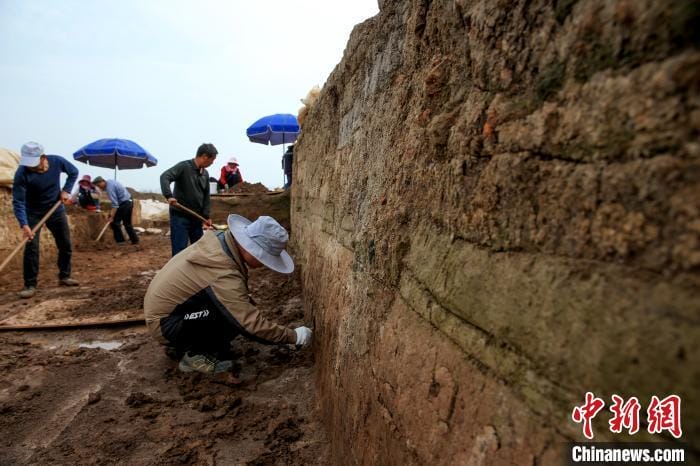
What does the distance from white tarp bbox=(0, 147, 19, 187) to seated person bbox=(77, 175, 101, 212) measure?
361 centimetres

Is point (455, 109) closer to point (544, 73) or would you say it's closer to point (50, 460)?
point (544, 73)

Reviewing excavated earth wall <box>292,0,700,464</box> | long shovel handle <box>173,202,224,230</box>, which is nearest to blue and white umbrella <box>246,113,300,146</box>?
long shovel handle <box>173,202,224,230</box>

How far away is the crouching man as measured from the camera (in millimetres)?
2709

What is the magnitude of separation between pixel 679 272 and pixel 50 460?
264cm

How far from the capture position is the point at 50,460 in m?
2.08

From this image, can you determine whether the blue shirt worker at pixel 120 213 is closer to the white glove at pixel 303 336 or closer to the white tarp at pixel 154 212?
the white tarp at pixel 154 212

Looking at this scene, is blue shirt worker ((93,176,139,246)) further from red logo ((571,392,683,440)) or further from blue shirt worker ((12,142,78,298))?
red logo ((571,392,683,440))

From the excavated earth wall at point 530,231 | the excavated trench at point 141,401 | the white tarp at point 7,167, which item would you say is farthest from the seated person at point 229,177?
the excavated earth wall at point 530,231

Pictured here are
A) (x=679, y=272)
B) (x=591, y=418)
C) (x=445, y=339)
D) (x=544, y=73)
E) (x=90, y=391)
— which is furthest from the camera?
(x=90, y=391)

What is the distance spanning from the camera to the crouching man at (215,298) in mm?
2709

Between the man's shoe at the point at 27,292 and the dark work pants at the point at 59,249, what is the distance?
5cm

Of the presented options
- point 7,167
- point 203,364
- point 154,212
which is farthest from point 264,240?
point 154,212

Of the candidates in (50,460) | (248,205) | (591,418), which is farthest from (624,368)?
(248,205)

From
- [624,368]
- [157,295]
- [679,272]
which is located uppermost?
[679,272]
